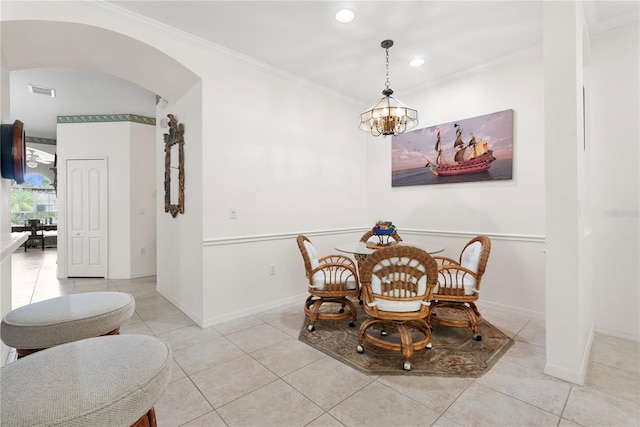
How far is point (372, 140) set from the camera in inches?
188

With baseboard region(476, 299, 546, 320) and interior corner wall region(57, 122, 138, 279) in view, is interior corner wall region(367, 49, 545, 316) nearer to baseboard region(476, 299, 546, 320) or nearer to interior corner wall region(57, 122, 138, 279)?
baseboard region(476, 299, 546, 320)

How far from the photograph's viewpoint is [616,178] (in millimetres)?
2713

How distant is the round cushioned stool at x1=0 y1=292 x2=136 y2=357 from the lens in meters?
1.26

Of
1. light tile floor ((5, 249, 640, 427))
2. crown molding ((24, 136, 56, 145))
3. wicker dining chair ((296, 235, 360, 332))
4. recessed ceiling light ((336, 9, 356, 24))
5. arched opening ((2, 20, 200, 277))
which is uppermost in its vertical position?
crown molding ((24, 136, 56, 145))

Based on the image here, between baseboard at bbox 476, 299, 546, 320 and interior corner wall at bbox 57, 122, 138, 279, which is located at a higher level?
interior corner wall at bbox 57, 122, 138, 279

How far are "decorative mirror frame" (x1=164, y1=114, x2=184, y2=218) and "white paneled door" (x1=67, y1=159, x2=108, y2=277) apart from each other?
2.27 metres

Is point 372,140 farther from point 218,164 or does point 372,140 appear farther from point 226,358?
point 226,358

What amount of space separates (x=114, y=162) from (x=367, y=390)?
5646mm

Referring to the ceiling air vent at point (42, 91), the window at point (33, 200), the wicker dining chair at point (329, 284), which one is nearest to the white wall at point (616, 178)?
the wicker dining chair at point (329, 284)

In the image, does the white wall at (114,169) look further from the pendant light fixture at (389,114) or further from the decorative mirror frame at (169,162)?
the pendant light fixture at (389,114)

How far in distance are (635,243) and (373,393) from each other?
2729mm

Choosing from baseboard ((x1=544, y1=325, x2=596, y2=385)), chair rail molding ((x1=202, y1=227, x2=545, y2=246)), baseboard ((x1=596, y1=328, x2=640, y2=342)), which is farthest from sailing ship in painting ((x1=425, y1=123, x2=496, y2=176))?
baseboard ((x1=544, y1=325, x2=596, y2=385))

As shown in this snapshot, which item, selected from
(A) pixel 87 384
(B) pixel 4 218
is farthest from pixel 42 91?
(A) pixel 87 384

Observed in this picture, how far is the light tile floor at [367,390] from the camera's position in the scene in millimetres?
1684
